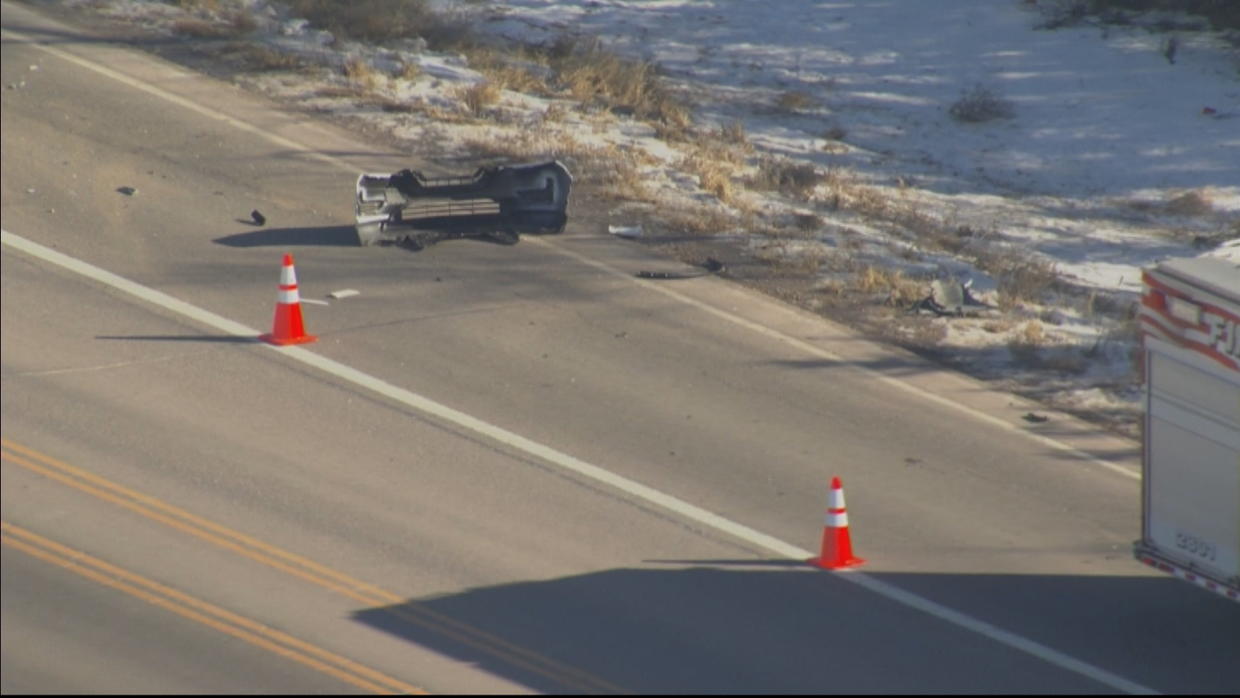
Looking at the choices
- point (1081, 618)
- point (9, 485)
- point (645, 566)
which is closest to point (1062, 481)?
point (1081, 618)

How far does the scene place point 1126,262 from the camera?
61.3 ft

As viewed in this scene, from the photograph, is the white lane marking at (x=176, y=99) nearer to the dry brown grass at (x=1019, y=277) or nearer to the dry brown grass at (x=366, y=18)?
the dry brown grass at (x=366, y=18)

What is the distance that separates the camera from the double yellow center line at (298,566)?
32.3 feet

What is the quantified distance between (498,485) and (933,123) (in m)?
13.0

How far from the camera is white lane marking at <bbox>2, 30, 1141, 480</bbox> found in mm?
13734

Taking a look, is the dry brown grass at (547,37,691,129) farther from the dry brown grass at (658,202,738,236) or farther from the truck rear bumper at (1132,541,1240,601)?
the truck rear bumper at (1132,541,1240,601)

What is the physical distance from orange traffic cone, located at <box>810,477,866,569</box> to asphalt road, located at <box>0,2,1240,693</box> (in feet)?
0.45

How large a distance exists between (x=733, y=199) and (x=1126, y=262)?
4312mm

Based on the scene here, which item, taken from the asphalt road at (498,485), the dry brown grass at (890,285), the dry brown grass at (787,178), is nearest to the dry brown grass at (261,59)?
the asphalt road at (498,485)

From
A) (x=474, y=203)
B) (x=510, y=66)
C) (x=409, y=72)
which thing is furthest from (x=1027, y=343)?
(x=510, y=66)

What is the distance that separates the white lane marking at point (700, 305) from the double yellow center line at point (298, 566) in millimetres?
5463

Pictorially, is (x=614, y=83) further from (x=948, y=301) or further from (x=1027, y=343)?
(x=1027, y=343)

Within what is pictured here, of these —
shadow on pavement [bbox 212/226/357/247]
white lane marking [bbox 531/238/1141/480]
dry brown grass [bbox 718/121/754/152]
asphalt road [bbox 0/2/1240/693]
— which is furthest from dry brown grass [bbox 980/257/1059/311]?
shadow on pavement [bbox 212/226/357/247]

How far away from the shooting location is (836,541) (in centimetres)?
1141
